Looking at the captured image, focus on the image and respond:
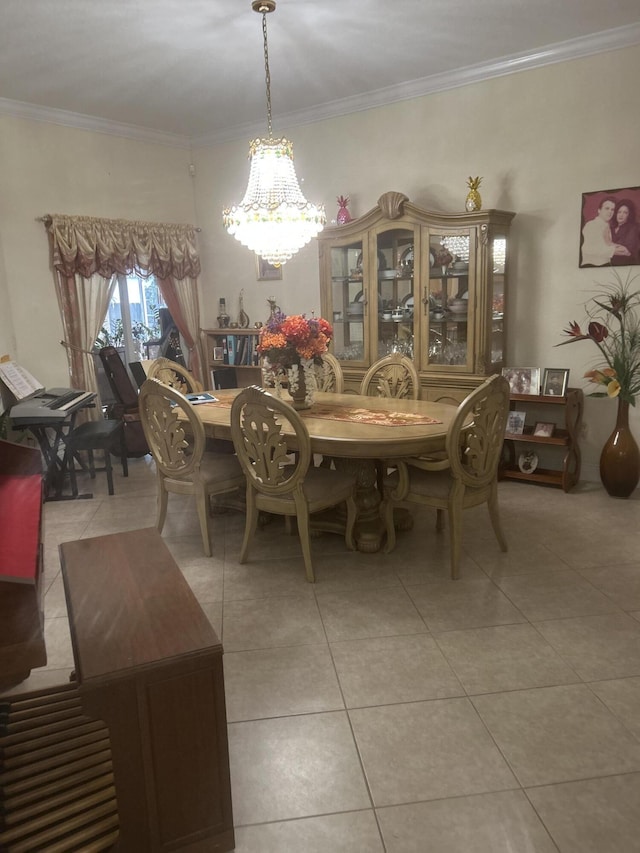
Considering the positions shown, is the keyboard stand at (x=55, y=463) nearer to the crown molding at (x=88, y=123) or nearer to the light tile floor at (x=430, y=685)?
the light tile floor at (x=430, y=685)

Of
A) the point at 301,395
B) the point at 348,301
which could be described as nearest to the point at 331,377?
the point at 348,301

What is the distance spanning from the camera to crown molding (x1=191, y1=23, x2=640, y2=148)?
12.8 ft

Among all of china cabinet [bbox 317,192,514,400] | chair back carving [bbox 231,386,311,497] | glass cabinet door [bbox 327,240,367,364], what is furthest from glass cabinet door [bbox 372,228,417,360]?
chair back carving [bbox 231,386,311,497]

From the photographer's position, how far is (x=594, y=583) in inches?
117

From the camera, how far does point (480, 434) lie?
9.80 feet

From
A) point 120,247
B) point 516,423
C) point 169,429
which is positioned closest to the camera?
point 169,429

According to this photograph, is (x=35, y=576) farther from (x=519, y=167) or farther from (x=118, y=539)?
(x=519, y=167)

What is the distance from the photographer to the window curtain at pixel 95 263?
5.00 meters

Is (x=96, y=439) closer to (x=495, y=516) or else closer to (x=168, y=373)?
(x=168, y=373)

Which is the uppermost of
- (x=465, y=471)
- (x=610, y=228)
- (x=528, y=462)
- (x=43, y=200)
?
(x=43, y=200)

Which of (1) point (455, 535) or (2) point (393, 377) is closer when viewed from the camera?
(1) point (455, 535)

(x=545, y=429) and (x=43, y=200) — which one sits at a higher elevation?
(x=43, y=200)

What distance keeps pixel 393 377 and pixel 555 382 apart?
1.14m

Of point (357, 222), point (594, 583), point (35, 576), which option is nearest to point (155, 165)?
point (357, 222)
